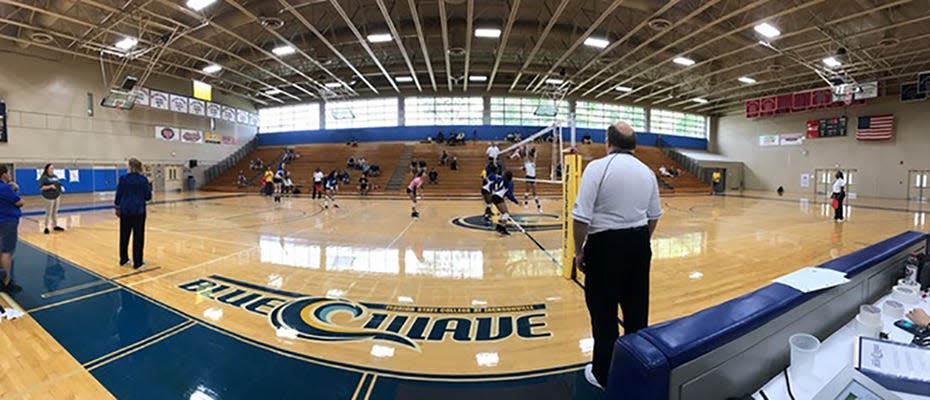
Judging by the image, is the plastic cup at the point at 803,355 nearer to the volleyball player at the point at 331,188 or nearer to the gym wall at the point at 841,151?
the volleyball player at the point at 331,188

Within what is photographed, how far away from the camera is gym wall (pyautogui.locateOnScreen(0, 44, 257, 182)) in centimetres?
1848

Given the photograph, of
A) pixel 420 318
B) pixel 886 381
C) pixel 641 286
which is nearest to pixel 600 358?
pixel 641 286

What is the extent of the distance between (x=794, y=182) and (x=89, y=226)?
3915 centimetres

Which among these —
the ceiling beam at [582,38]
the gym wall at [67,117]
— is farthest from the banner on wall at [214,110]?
the ceiling beam at [582,38]

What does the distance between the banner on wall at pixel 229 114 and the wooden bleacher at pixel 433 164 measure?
3.28m

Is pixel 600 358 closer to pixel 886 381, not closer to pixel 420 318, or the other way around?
pixel 886 381

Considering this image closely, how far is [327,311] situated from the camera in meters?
3.98

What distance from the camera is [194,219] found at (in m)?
11.4

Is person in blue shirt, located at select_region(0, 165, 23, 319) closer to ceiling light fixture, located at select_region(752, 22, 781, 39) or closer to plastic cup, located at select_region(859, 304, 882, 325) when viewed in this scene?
plastic cup, located at select_region(859, 304, 882, 325)

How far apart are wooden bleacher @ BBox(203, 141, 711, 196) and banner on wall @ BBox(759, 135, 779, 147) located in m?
7.16

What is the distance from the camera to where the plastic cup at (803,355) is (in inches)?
57.2

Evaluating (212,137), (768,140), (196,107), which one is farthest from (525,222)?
(768,140)

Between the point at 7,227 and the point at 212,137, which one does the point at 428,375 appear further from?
the point at 212,137

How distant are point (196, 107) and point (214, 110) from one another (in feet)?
5.39
